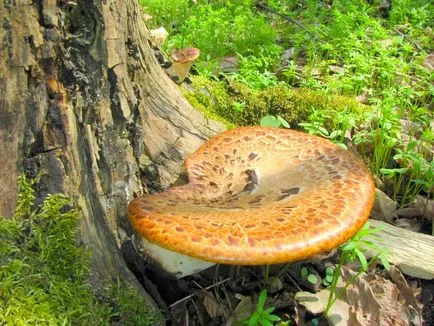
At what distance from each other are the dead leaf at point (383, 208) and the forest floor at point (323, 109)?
0.01 m

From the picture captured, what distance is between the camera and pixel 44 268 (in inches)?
109

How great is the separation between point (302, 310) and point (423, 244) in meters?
1.22

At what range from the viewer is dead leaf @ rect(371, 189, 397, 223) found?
4.39 meters

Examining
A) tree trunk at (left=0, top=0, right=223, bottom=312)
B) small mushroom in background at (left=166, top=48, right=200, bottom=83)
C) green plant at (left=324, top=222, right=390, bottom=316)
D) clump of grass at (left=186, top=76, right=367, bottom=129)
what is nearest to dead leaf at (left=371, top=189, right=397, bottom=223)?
clump of grass at (left=186, top=76, right=367, bottom=129)

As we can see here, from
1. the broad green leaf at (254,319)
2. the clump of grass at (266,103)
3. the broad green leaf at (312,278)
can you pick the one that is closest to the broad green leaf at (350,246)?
the broad green leaf at (312,278)

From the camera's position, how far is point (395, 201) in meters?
4.53

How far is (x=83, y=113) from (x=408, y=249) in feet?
8.45

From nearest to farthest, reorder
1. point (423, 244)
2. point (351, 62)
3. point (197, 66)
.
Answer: point (423, 244) → point (197, 66) → point (351, 62)

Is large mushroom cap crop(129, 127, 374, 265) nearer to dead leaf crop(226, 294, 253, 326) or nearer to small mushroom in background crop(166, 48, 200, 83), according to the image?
dead leaf crop(226, 294, 253, 326)

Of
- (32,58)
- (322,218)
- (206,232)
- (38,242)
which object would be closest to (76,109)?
(32,58)

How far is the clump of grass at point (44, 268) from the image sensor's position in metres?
2.63

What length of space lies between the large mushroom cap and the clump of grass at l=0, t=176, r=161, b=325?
41 centimetres

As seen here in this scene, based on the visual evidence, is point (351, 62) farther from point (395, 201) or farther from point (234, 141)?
point (234, 141)

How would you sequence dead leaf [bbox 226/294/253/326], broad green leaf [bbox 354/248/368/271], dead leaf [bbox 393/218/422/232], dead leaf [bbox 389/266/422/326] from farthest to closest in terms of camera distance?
1. dead leaf [bbox 393/218/422/232]
2. dead leaf [bbox 389/266/422/326]
3. dead leaf [bbox 226/294/253/326]
4. broad green leaf [bbox 354/248/368/271]
